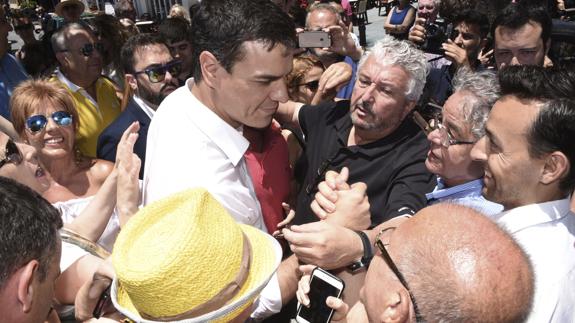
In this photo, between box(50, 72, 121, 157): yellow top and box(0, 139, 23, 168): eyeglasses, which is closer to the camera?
box(0, 139, 23, 168): eyeglasses

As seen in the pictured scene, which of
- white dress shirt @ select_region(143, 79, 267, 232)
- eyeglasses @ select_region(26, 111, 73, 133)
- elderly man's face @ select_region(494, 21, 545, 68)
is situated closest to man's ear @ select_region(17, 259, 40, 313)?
white dress shirt @ select_region(143, 79, 267, 232)

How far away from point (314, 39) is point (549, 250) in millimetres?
2346

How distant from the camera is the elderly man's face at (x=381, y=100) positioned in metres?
2.34

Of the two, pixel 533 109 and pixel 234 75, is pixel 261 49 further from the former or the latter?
pixel 533 109

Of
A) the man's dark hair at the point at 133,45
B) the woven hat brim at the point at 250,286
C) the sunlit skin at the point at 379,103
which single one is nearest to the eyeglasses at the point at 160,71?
the man's dark hair at the point at 133,45

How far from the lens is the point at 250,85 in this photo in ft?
6.12

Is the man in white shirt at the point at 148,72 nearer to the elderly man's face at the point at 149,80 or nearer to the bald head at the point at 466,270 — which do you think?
the elderly man's face at the point at 149,80

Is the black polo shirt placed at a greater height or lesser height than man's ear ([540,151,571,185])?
lesser

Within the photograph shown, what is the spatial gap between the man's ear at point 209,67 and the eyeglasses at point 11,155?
0.92 m

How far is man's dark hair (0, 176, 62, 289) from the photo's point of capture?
3.88ft

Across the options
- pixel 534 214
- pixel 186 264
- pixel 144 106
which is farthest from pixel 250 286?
pixel 144 106

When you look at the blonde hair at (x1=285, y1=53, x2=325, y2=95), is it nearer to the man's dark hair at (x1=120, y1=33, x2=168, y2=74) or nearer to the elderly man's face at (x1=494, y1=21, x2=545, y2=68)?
the man's dark hair at (x1=120, y1=33, x2=168, y2=74)

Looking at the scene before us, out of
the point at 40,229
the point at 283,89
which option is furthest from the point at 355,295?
the point at 40,229

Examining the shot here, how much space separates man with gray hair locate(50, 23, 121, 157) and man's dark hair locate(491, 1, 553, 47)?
319cm
